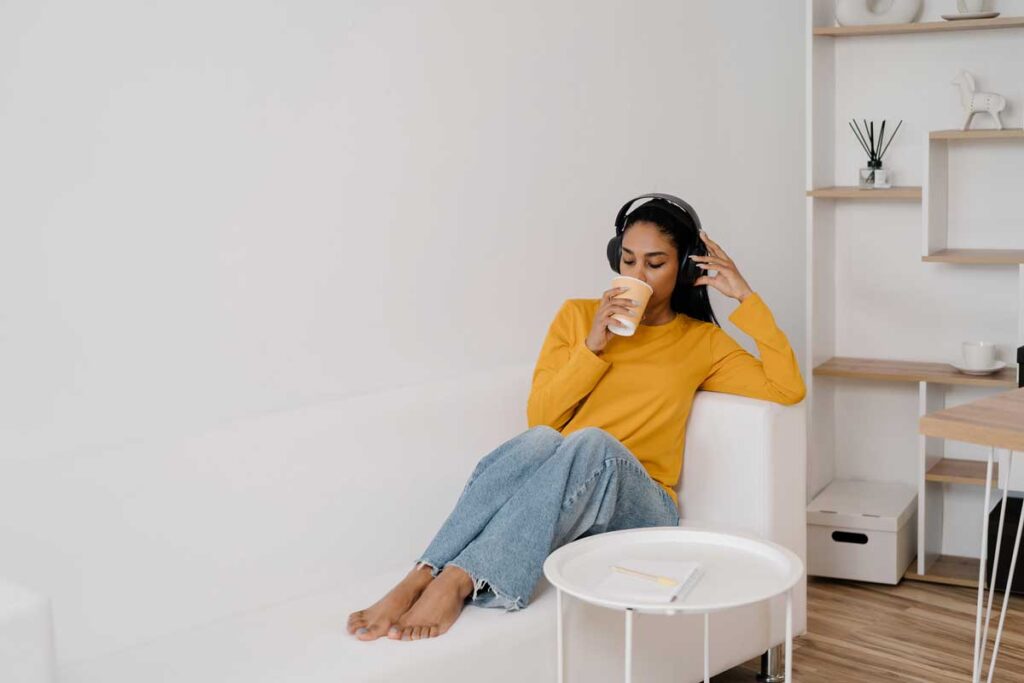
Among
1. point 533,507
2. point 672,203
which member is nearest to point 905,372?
point 672,203

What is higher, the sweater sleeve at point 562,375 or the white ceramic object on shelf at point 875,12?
the white ceramic object on shelf at point 875,12

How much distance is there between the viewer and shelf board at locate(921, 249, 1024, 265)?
3.22 meters

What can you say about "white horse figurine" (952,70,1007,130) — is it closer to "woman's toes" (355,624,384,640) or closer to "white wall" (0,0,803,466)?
"white wall" (0,0,803,466)

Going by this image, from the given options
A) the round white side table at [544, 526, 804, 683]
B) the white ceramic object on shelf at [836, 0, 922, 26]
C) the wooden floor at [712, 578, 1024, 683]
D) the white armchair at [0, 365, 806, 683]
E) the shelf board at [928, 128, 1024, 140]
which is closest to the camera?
the round white side table at [544, 526, 804, 683]

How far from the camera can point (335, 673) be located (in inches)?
74.8

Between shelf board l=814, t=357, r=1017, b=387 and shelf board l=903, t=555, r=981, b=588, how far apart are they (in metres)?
0.54

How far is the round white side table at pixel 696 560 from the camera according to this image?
70.7 inches

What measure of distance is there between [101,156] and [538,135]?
129cm

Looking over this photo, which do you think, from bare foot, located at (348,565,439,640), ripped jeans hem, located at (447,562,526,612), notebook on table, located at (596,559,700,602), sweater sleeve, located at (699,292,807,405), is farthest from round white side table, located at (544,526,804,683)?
sweater sleeve, located at (699,292,807,405)

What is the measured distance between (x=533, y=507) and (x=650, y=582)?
0.42 meters

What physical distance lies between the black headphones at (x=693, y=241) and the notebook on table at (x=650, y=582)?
92cm

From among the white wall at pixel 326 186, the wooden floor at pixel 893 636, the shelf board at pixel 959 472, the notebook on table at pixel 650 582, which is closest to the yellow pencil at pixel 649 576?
the notebook on table at pixel 650 582

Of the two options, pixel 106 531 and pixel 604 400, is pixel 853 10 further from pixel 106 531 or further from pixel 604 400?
pixel 106 531

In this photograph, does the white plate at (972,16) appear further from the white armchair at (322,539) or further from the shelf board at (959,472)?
the white armchair at (322,539)
